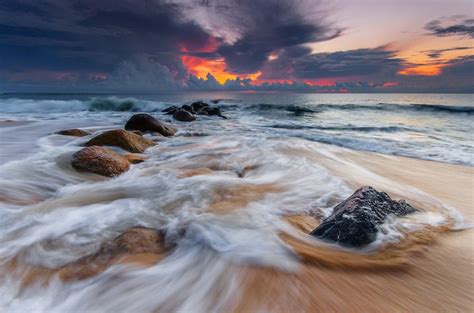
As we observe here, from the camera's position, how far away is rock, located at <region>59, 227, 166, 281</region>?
7.46ft

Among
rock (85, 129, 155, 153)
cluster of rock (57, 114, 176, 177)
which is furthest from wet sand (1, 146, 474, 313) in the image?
rock (85, 129, 155, 153)

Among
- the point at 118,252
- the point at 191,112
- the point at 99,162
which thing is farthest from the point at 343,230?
the point at 191,112

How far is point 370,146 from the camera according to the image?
29.4 feet

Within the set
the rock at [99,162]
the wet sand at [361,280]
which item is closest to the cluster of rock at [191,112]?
the rock at [99,162]

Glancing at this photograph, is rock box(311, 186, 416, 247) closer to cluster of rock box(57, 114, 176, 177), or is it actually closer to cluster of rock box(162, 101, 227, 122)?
cluster of rock box(57, 114, 176, 177)

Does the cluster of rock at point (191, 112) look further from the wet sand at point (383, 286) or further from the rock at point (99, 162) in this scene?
the wet sand at point (383, 286)

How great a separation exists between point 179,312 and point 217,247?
0.79 m

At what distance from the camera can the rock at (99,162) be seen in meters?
4.94

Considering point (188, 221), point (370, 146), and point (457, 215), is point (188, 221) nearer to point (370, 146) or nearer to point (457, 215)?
point (457, 215)

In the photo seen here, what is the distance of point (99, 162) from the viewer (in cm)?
508

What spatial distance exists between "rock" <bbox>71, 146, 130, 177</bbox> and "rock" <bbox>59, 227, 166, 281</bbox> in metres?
2.36

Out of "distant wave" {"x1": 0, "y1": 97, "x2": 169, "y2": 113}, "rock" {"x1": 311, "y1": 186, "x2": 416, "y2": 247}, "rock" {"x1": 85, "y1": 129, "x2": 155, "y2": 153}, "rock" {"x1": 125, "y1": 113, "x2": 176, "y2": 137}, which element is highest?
"rock" {"x1": 311, "y1": 186, "x2": 416, "y2": 247}

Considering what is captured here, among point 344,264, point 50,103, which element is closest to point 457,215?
point 344,264

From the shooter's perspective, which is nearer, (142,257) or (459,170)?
(142,257)
